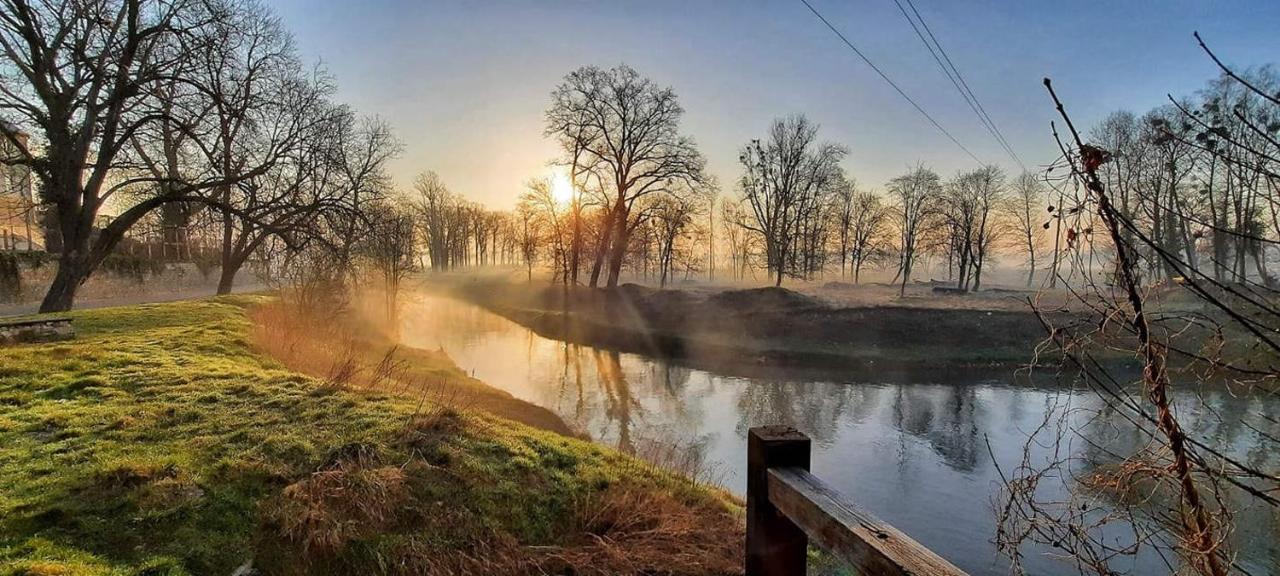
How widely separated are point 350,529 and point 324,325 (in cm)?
1558

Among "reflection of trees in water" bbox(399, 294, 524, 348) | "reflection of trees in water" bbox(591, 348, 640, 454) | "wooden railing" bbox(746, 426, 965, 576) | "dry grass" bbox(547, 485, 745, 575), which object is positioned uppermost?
"wooden railing" bbox(746, 426, 965, 576)

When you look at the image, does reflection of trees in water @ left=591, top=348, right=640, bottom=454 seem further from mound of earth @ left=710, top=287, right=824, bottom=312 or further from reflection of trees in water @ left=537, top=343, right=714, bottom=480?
mound of earth @ left=710, top=287, right=824, bottom=312

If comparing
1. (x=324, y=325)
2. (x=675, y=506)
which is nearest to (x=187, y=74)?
(x=324, y=325)

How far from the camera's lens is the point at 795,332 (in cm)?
2733

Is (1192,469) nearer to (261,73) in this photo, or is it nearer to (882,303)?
(261,73)

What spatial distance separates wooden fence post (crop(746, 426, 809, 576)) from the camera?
2.58 meters

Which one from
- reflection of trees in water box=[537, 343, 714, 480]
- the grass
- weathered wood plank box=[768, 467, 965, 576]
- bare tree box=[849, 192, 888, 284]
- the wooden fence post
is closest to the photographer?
weathered wood plank box=[768, 467, 965, 576]

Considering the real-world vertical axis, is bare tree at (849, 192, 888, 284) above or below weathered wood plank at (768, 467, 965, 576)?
above

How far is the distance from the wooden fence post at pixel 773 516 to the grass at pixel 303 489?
2.46m

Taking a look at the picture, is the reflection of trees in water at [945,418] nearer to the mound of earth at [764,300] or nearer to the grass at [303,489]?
the grass at [303,489]

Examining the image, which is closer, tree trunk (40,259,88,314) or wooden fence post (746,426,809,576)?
wooden fence post (746,426,809,576)

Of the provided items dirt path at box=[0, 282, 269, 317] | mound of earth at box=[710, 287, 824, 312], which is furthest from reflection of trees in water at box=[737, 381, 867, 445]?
dirt path at box=[0, 282, 269, 317]

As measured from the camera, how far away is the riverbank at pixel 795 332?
76.0 feet

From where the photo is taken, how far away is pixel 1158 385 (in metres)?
1.97
